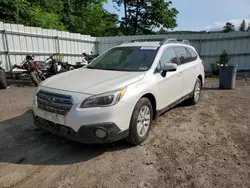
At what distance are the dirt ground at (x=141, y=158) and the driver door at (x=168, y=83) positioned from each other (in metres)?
0.55

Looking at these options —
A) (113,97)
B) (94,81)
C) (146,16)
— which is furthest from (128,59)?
(146,16)

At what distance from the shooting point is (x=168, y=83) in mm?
3840

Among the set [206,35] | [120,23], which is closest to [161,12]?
[120,23]

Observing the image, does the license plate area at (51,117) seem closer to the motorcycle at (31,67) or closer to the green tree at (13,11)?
the motorcycle at (31,67)

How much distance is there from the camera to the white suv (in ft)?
8.75

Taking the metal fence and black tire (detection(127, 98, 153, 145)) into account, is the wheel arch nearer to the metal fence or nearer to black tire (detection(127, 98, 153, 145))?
black tire (detection(127, 98, 153, 145))

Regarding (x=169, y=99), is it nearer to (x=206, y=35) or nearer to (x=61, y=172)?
(x=61, y=172)

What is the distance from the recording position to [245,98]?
6.25 m

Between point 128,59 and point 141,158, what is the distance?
1.92m

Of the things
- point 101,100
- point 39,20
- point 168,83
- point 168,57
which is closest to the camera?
point 101,100

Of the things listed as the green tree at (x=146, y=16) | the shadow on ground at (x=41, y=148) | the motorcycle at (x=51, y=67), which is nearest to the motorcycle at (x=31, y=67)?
the motorcycle at (x=51, y=67)

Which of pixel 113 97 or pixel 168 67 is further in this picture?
pixel 168 67

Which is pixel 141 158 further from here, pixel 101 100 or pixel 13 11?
pixel 13 11

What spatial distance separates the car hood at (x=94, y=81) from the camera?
281 cm
